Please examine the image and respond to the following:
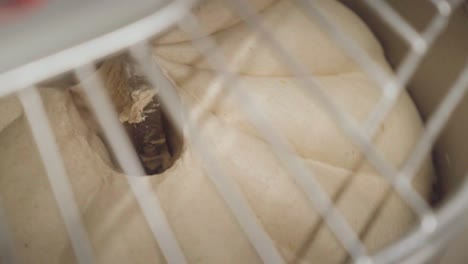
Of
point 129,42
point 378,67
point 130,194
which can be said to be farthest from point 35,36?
point 378,67

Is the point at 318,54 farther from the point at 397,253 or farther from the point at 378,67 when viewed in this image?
the point at 397,253

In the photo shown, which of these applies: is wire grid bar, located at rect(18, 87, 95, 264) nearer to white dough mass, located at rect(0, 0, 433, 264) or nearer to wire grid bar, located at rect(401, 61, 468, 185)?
white dough mass, located at rect(0, 0, 433, 264)

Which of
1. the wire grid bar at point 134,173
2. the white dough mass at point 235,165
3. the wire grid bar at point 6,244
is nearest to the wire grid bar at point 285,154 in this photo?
the white dough mass at point 235,165

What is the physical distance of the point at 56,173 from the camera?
24.0 inches

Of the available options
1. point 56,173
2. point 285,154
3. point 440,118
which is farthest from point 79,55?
point 440,118

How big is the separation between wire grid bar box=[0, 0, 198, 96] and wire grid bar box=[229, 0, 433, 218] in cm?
18

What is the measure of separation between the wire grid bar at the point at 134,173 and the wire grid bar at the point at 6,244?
143mm

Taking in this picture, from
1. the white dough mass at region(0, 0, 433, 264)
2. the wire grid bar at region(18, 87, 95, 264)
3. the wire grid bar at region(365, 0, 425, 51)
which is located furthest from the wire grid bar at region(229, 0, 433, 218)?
the wire grid bar at region(18, 87, 95, 264)

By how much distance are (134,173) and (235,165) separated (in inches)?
4.8

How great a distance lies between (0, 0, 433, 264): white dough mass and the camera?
62cm

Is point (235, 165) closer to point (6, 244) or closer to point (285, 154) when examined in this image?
point (285, 154)

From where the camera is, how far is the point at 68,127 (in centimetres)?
66

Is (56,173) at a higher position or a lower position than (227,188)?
higher

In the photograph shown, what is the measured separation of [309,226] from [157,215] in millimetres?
192
